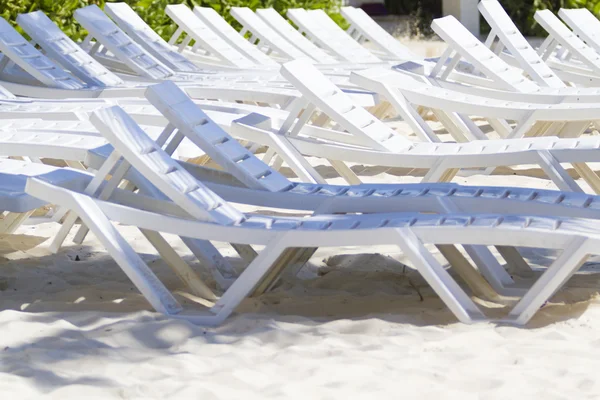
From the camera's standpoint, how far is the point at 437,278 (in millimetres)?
3057

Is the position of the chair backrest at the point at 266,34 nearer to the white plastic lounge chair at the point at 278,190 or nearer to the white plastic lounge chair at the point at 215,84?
the white plastic lounge chair at the point at 215,84

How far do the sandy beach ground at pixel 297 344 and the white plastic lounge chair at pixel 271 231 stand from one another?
10 centimetres

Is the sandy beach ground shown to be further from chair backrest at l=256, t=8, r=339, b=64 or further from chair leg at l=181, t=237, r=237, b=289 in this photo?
chair backrest at l=256, t=8, r=339, b=64

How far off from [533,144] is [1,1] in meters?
5.48

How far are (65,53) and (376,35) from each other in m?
2.97

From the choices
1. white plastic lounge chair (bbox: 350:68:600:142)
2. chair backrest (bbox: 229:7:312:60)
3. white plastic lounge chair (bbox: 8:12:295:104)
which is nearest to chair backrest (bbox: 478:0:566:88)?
white plastic lounge chair (bbox: 350:68:600:142)

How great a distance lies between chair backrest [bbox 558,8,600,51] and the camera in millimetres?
7637

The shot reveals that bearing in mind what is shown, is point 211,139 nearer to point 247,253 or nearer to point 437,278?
point 247,253

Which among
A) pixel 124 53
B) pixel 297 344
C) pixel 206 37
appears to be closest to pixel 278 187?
pixel 297 344

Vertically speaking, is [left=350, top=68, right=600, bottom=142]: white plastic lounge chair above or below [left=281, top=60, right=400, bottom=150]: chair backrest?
above

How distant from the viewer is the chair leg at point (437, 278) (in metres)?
3.03

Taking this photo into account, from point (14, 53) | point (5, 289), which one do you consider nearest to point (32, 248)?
point (5, 289)

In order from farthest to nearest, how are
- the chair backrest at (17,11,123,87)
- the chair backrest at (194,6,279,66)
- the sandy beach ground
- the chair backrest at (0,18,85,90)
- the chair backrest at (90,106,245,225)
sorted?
the chair backrest at (194,6,279,66) < the chair backrest at (17,11,123,87) < the chair backrest at (0,18,85,90) < the chair backrest at (90,106,245,225) < the sandy beach ground

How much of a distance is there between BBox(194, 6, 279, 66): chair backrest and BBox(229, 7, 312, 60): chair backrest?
13 centimetres
